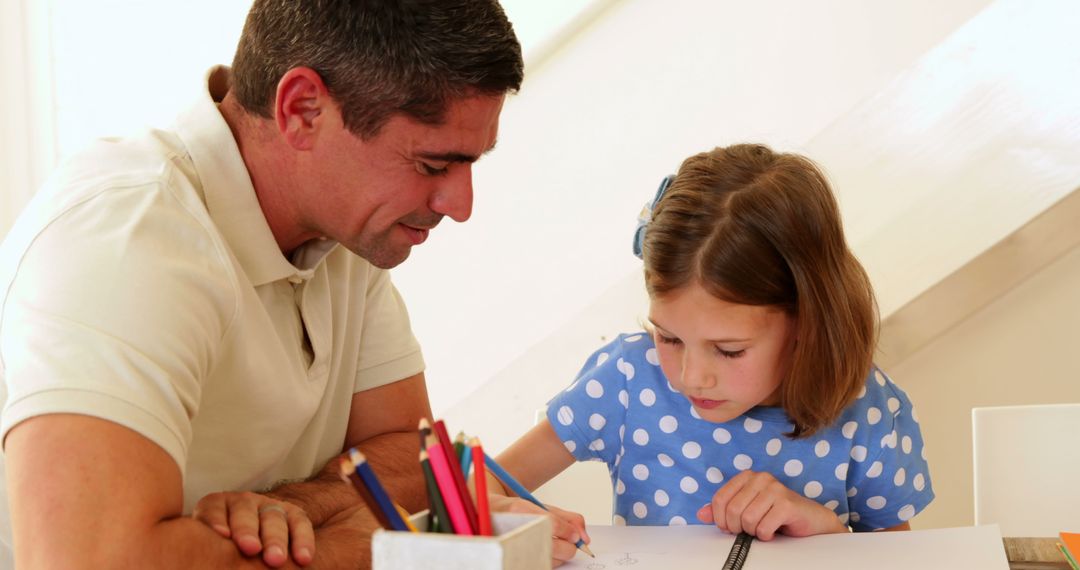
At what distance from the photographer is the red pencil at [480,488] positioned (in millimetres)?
627

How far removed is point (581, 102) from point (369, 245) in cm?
133

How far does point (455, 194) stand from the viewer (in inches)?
44.6

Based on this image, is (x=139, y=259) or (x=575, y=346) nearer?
(x=139, y=259)

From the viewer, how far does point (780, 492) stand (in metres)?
1.11

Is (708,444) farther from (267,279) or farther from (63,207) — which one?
(63,207)

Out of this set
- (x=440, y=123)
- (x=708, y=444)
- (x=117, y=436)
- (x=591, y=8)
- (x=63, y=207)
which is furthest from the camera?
(x=591, y=8)

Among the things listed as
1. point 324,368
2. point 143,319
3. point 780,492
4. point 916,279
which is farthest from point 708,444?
point 916,279

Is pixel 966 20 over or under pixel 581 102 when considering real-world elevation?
over

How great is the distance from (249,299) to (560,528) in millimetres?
368

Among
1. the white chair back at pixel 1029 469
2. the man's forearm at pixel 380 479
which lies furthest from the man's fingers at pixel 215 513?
the white chair back at pixel 1029 469

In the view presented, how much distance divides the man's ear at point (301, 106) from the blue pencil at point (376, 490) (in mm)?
→ 544

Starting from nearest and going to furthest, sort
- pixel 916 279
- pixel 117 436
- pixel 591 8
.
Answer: pixel 117 436, pixel 916 279, pixel 591 8

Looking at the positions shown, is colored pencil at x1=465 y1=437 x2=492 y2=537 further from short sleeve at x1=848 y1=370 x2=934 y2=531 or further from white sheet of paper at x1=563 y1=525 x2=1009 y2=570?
short sleeve at x1=848 y1=370 x2=934 y2=531

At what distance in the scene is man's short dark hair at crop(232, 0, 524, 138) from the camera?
40.4 inches
